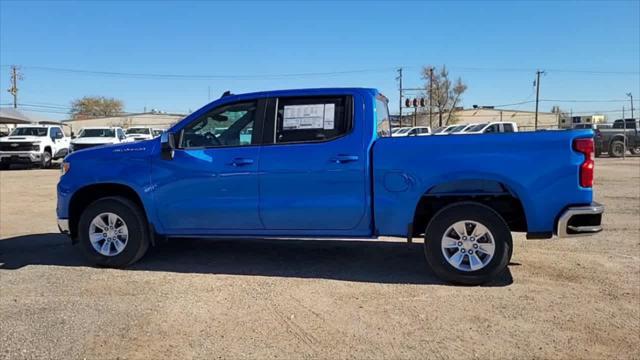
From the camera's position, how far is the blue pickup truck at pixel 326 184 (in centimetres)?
507

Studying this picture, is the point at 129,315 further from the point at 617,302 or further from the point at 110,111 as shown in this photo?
the point at 110,111

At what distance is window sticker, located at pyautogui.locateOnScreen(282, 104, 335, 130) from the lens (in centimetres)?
557

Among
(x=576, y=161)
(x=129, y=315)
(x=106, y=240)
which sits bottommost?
(x=129, y=315)

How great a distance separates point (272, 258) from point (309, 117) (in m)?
1.87

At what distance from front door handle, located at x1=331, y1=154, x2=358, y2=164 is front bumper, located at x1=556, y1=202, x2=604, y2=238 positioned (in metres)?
2.09

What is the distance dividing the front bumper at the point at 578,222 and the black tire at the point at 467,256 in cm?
50

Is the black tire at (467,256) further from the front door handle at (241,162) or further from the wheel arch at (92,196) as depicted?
the wheel arch at (92,196)

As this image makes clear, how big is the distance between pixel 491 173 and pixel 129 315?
3572 millimetres

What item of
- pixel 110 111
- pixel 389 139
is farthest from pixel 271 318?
pixel 110 111

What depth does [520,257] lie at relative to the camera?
639 centimetres

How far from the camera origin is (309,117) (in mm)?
5648

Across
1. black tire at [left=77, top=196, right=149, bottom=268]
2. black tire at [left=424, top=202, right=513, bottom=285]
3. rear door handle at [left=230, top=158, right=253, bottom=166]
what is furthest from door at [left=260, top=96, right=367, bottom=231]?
black tire at [left=77, top=196, right=149, bottom=268]

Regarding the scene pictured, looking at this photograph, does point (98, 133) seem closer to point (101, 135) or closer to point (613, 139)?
point (101, 135)

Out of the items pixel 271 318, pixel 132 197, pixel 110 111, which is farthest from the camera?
pixel 110 111
